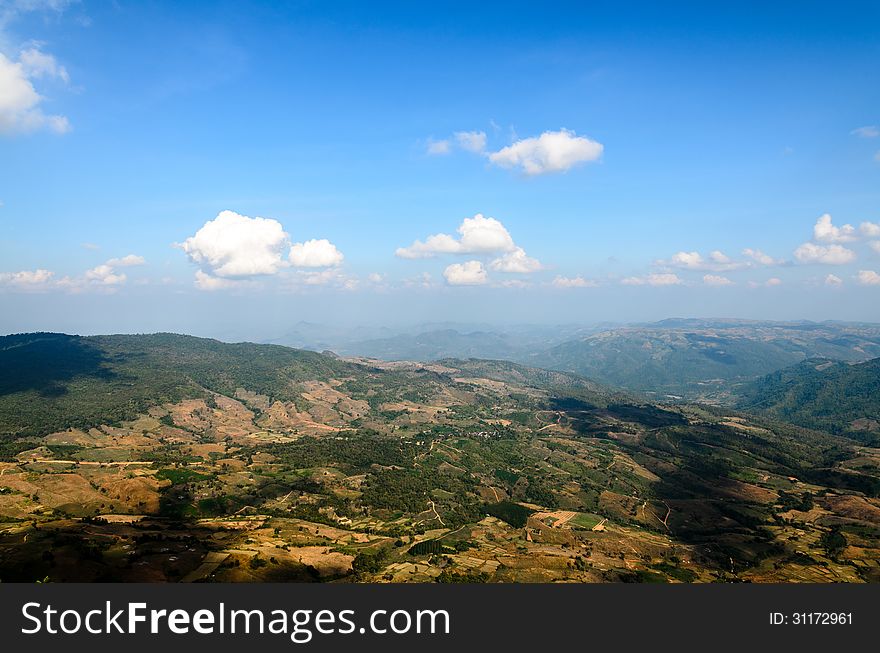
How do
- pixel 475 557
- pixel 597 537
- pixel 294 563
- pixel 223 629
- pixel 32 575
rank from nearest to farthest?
pixel 223 629, pixel 32 575, pixel 294 563, pixel 475 557, pixel 597 537

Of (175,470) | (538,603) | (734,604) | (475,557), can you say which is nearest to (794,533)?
(475,557)

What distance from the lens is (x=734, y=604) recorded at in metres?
38.9

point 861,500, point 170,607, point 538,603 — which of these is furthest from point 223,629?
point 861,500

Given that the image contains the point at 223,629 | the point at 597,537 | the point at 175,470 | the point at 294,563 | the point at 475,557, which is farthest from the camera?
the point at 175,470

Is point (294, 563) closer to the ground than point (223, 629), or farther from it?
closer to the ground

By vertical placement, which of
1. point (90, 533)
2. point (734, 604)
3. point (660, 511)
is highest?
point (734, 604)

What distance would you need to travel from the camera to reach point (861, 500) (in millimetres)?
176000

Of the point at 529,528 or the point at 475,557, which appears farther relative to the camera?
the point at 529,528

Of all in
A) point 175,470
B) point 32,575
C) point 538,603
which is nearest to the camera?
point 538,603

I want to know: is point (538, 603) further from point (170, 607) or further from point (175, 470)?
point (175, 470)

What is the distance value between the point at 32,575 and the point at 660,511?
18694 centimetres

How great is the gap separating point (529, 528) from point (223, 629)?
13428cm

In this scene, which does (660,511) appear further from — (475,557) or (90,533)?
(90,533)

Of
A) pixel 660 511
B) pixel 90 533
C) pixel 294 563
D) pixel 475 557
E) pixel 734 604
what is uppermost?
pixel 734 604
